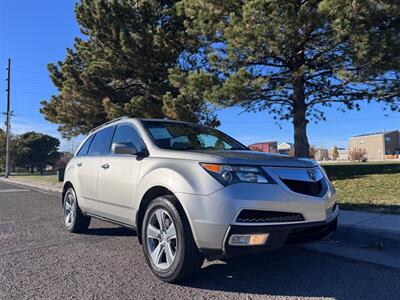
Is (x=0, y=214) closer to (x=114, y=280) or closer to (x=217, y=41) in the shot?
(x=114, y=280)

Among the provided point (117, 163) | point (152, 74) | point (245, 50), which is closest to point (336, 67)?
point (245, 50)

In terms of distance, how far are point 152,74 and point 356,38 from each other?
9.87 m

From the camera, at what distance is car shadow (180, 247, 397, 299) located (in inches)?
156

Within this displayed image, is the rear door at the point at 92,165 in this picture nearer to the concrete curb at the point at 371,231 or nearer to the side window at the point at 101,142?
the side window at the point at 101,142

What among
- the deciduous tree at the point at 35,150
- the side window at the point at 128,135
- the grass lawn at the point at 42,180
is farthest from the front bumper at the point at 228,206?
the deciduous tree at the point at 35,150

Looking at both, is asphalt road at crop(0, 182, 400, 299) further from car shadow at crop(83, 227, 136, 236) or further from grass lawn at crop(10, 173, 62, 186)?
grass lawn at crop(10, 173, 62, 186)

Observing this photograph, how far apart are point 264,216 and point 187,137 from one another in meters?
1.87

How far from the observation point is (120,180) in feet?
16.7

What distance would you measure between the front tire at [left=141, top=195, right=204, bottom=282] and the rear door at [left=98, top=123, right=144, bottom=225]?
47 cm

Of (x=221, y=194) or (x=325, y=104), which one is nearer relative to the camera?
(x=221, y=194)

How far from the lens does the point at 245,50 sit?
498 inches

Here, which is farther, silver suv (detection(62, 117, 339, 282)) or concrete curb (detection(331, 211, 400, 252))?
concrete curb (detection(331, 211, 400, 252))

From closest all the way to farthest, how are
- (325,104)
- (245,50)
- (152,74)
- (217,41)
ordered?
(245,50) → (217,41) → (325,104) → (152,74)

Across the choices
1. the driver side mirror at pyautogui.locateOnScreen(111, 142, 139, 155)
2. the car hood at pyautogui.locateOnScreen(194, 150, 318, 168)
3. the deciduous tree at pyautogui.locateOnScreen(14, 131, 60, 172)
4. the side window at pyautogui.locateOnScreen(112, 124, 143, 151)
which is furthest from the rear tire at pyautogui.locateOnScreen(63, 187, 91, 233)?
the deciduous tree at pyautogui.locateOnScreen(14, 131, 60, 172)
